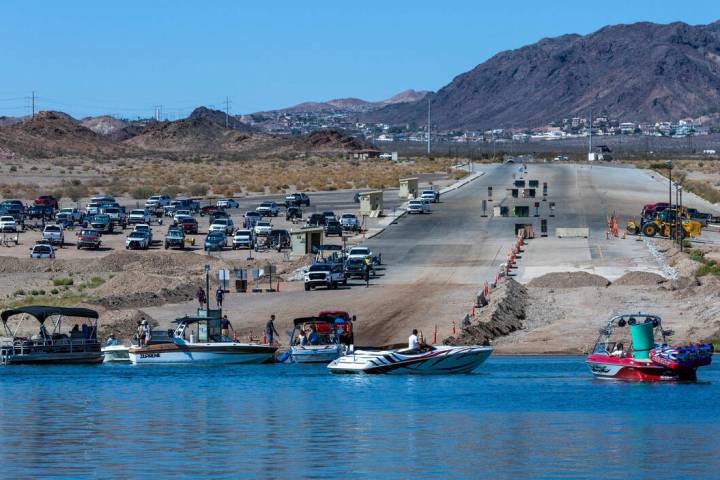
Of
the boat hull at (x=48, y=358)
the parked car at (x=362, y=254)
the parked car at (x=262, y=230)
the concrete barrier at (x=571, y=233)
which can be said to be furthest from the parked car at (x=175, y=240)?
the boat hull at (x=48, y=358)

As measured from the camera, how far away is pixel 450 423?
42.0 meters

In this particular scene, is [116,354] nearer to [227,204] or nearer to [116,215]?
[116,215]

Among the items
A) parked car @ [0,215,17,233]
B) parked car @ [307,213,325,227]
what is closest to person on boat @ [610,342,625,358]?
parked car @ [307,213,325,227]

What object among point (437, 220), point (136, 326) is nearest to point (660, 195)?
point (437, 220)

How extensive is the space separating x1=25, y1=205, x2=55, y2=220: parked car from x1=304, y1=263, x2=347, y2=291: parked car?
163 ft

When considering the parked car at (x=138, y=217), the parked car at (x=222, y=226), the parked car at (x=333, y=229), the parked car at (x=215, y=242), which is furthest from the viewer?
the parked car at (x=138, y=217)

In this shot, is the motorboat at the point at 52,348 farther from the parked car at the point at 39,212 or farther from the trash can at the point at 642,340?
the parked car at the point at 39,212

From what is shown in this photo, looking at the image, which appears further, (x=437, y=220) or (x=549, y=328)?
(x=437, y=220)

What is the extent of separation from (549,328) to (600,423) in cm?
2569

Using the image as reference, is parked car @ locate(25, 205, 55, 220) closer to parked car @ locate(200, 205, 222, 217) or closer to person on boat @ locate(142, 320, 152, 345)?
parked car @ locate(200, 205, 222, 217)

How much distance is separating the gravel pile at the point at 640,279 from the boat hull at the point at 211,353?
87.5ft

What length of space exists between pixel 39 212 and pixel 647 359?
8220 cm

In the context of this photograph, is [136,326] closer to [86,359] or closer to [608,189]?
[86,359]

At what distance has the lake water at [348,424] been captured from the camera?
3425 centimetres
